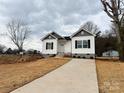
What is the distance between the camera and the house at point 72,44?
33062 mm

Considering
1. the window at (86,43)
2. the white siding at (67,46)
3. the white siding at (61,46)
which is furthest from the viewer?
the white siding at (61,46)

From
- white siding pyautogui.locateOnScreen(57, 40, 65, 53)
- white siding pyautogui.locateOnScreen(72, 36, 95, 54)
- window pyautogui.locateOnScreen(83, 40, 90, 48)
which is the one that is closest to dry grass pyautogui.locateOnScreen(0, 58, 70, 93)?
white siding pyautogui.locateOnScreen(72, 36, 95, 54)

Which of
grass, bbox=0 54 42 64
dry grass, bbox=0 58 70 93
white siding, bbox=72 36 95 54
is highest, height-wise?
white siding, bbox=72 36 95 54

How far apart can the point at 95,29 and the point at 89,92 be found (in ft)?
194

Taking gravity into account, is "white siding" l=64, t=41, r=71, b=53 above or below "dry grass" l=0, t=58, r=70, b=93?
above

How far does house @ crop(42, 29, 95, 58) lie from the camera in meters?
33.1

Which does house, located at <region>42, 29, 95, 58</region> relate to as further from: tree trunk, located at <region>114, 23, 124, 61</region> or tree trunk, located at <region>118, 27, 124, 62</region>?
tree trunk, located at <region>118, 27, 124, 62</region>

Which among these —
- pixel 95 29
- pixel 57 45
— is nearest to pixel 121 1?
pixel 57 45

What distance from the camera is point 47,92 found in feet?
31.4

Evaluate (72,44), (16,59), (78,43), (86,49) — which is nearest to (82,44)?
(78,43)

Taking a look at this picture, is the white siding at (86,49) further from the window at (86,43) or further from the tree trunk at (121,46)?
the tree trunk at (121,46)

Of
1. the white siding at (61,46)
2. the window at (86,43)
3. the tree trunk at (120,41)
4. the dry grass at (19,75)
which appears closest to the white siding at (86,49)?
the window at (86,43)

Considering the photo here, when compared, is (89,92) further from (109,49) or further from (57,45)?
(109,49)

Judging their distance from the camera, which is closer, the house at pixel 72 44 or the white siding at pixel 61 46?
the house at pixel 72 44
